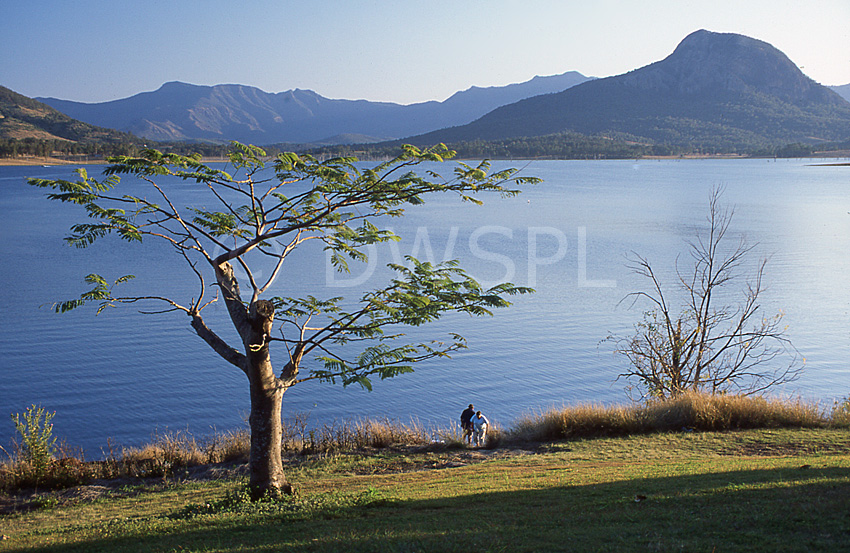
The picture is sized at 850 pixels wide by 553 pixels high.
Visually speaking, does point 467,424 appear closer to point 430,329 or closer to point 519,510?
point 519,510

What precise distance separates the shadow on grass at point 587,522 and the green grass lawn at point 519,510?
0.02 m

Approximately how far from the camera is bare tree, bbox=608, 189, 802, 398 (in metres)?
16.2

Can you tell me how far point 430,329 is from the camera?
27250mm

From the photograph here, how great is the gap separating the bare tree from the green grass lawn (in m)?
5.26

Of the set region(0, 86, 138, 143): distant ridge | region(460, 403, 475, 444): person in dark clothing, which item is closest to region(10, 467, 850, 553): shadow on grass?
region(460, 403, 475, 444): person in dark clothing

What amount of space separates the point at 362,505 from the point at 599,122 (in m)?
191

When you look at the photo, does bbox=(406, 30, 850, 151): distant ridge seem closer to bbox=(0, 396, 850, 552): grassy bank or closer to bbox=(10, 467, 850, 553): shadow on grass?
bbox=(0, 396, 850, 552): grassy bank

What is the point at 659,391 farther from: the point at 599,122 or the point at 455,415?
the point at 599,122

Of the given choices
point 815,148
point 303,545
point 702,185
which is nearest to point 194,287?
point 303,545

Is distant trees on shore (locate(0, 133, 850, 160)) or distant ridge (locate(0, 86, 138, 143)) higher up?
distant ridge (locate(0, 86, 138, 143))

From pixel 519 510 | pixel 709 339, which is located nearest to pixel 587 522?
pixel 519 510

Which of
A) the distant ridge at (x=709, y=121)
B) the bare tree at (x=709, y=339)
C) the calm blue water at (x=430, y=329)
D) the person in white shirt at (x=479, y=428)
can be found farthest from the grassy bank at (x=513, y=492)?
the distant ridge at (x=709, y=121)

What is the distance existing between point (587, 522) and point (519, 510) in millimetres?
982

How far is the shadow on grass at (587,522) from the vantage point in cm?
521
